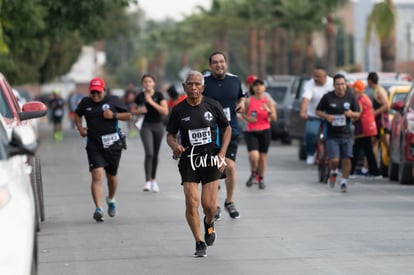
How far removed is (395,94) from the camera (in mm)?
23797

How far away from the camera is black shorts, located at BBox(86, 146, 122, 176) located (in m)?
15.3

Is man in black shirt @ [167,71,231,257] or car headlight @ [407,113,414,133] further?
car headlight @ [407,113,414,133]

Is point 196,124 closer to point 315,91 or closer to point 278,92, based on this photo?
point 315,91

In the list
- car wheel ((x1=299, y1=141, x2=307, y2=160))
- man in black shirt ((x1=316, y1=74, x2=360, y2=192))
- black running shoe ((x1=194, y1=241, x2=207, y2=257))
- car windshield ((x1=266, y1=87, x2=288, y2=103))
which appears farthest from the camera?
car windshield ((x1=266, y1=87, x2=288, y2=103))

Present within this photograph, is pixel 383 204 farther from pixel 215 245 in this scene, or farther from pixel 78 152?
pixel 78 152

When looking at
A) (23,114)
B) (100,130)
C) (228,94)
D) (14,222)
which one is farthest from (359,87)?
(14,222)

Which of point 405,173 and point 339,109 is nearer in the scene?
point 339,109

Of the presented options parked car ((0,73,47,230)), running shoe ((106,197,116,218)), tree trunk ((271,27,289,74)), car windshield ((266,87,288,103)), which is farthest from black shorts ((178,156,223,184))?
tree trunk ((271,27,289,74))

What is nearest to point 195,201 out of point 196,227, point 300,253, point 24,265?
point 196,227

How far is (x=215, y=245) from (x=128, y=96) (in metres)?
35.7

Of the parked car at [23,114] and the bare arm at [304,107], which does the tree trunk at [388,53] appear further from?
the parked car at [23,114]

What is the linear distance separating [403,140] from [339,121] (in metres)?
1.45

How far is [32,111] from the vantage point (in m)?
14.4

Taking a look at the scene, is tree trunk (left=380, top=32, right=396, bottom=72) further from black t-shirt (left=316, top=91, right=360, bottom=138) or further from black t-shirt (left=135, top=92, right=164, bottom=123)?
black t-shirt (left=135, top=92, right=164, bottom=123)
